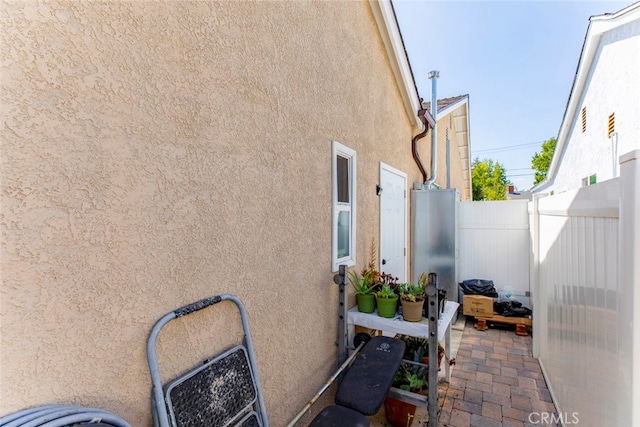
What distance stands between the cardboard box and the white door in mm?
1516

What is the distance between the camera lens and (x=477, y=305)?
602cm

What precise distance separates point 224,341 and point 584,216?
2786 mm

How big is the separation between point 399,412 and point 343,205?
2293 millimetres

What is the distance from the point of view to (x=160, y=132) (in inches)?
59.7

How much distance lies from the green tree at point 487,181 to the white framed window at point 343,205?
1126 inches

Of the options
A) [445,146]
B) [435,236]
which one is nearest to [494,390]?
[435,236]

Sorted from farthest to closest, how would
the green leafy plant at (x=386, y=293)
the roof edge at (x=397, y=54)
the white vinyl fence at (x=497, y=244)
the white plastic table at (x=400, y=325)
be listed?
the white vinyl fence at (x=497, y=244) → the roof edge at (x=397, y=54) → the green leafy plant at (x=386, y=293) → the white plastic table at (x=400, y=325)

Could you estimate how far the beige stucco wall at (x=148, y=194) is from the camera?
3.51ft

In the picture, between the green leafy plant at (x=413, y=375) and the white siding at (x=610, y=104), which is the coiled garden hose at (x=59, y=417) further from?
the white siding at (x=610, y=104)

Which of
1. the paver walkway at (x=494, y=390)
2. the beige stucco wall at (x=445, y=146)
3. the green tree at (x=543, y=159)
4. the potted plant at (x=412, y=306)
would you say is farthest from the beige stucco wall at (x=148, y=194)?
the green tree at (x=543, y=159)

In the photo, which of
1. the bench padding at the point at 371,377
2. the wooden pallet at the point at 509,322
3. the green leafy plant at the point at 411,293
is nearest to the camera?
the bench padding at the point at 371,377

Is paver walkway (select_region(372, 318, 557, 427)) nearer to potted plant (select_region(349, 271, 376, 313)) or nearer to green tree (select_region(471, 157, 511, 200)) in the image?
potted plant (select_region(349, 271, 376, 313))

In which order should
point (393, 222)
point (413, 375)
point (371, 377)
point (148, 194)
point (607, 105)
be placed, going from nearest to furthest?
point (148, 194) → point (371, 377) → point (413, 375) → point (393, 222) → point (607, 105)

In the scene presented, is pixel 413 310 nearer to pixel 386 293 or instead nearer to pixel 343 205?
pixel 386 293
